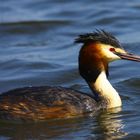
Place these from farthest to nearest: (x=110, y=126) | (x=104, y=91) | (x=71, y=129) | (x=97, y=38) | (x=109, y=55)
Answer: (x=104, y=91), (x=109, y=55), (x=97, y=38), (x=110, y=126), (x=71, y=129)

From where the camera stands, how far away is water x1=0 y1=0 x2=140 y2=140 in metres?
11.4

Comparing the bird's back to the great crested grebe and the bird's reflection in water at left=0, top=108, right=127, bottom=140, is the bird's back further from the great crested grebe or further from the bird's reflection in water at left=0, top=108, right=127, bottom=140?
the bird's reflection in water at left=0, top=108, right=127, bottom=140

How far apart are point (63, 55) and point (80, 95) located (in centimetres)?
408

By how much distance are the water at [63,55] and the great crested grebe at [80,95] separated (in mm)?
155

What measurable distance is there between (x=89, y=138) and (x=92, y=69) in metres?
1.45

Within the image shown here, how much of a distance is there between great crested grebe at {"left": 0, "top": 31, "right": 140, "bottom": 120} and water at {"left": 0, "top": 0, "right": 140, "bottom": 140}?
0.15 metres

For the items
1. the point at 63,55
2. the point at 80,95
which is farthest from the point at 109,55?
the point at 63,55

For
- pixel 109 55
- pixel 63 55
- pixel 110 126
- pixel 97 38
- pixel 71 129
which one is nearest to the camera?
pixel 71 129

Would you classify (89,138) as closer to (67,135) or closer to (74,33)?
(67,135)

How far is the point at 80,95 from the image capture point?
38.9ft

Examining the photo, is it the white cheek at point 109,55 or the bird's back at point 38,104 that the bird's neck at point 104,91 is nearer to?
the white cheek at point 109,55

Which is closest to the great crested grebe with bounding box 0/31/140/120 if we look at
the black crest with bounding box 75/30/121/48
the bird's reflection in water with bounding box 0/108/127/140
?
the black crest with bounding box 75/30/121/48

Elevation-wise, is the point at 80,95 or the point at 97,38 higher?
the point at 97,38

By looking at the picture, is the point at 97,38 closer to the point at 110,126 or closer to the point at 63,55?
the point at 110,126
